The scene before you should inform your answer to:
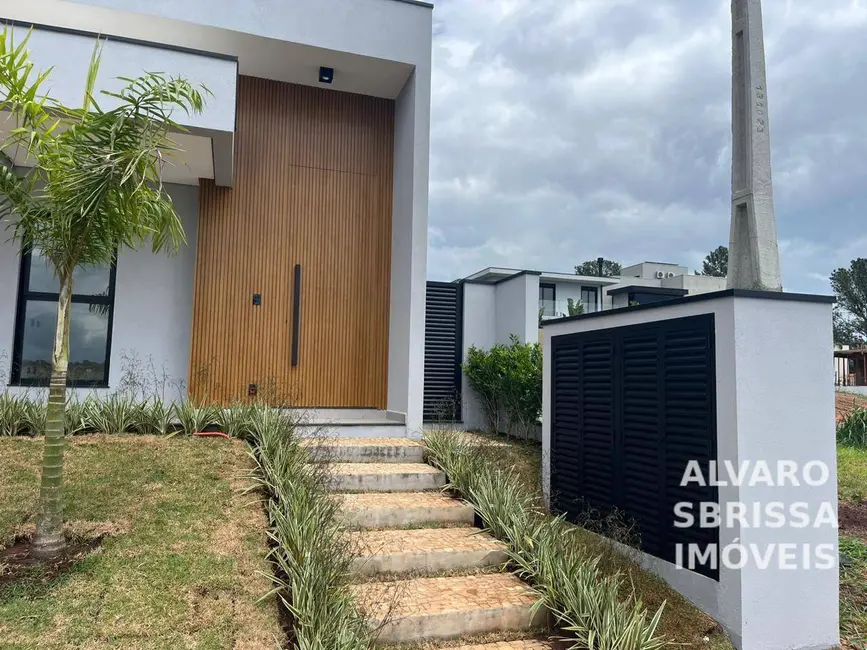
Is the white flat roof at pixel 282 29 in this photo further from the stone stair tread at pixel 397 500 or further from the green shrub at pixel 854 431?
the green shrub at pixel 854 431

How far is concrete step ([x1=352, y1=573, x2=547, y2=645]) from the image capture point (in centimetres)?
319

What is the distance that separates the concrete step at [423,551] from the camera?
3.78 m

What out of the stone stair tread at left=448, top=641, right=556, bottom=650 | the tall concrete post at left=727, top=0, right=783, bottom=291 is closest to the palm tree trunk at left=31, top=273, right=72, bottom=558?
the stone stair tread at left=448, top=641, right=556, bottom=650

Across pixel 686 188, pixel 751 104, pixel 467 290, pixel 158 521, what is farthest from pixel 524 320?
pixel 686 188

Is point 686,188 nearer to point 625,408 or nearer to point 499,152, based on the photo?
point 499,152

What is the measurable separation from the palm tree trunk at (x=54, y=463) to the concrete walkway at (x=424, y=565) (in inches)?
71.8

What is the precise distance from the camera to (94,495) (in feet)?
13.1

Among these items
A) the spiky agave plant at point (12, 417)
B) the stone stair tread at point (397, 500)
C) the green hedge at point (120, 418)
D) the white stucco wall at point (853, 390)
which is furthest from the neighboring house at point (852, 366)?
the spiky agave plant at point (12, 417)

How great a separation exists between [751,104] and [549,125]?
10.2 m

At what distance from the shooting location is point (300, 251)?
725 cm

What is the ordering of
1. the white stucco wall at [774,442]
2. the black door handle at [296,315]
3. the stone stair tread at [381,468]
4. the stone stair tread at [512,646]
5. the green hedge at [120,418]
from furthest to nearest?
1. the black door handle at [296,315]
2. the green hedge at [120,418]
3. the stone stair tread at [381,468]
4. the white stucco wall at [774,442]
5. the stone stair tread at [512,646]

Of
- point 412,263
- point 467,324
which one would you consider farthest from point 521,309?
point 412,263

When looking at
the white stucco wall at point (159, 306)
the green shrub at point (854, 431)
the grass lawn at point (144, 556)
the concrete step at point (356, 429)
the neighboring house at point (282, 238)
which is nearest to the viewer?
the grass lawn at point (144, 556)

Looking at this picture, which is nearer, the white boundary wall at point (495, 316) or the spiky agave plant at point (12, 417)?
the spiky agave plant at point (12, 417)
